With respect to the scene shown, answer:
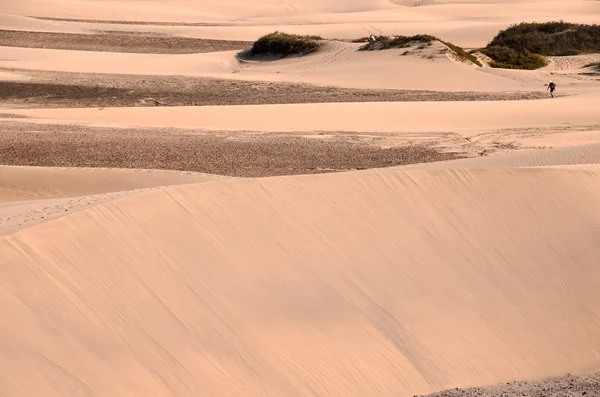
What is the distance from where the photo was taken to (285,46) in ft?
127

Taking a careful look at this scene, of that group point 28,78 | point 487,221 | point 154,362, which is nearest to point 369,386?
point 154,362

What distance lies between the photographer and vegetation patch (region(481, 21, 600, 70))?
121 ft

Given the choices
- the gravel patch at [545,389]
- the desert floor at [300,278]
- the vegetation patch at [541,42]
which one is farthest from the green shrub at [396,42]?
the gravel patch at [545,389]

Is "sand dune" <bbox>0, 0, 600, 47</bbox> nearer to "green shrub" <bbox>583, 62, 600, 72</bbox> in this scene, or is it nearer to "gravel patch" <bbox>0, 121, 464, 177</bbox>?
"green shrub" <bbox>583, 62, 600, 72</bbox>

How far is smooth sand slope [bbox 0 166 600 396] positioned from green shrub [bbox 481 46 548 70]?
980 inches

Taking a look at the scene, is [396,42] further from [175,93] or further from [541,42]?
[175,93]

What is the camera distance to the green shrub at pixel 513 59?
115 feet

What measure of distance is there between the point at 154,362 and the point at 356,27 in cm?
4462

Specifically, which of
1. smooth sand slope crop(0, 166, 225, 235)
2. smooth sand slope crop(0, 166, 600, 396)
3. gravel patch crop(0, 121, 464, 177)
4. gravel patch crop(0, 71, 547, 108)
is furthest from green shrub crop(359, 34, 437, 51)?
smooth sand slope crop(0, 166, 600, 396)

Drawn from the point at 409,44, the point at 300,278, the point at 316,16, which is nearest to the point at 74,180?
the point at 300,278

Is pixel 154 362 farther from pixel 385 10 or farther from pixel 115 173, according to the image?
pixel 385 10

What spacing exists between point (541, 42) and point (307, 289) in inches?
1284

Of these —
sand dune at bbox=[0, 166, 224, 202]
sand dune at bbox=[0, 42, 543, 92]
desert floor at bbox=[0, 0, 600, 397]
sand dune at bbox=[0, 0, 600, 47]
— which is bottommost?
sand dune at bbox=[0, 0, 600, 47]

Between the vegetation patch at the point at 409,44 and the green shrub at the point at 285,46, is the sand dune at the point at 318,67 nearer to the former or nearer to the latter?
the vegetation patch at the point at 409,44
